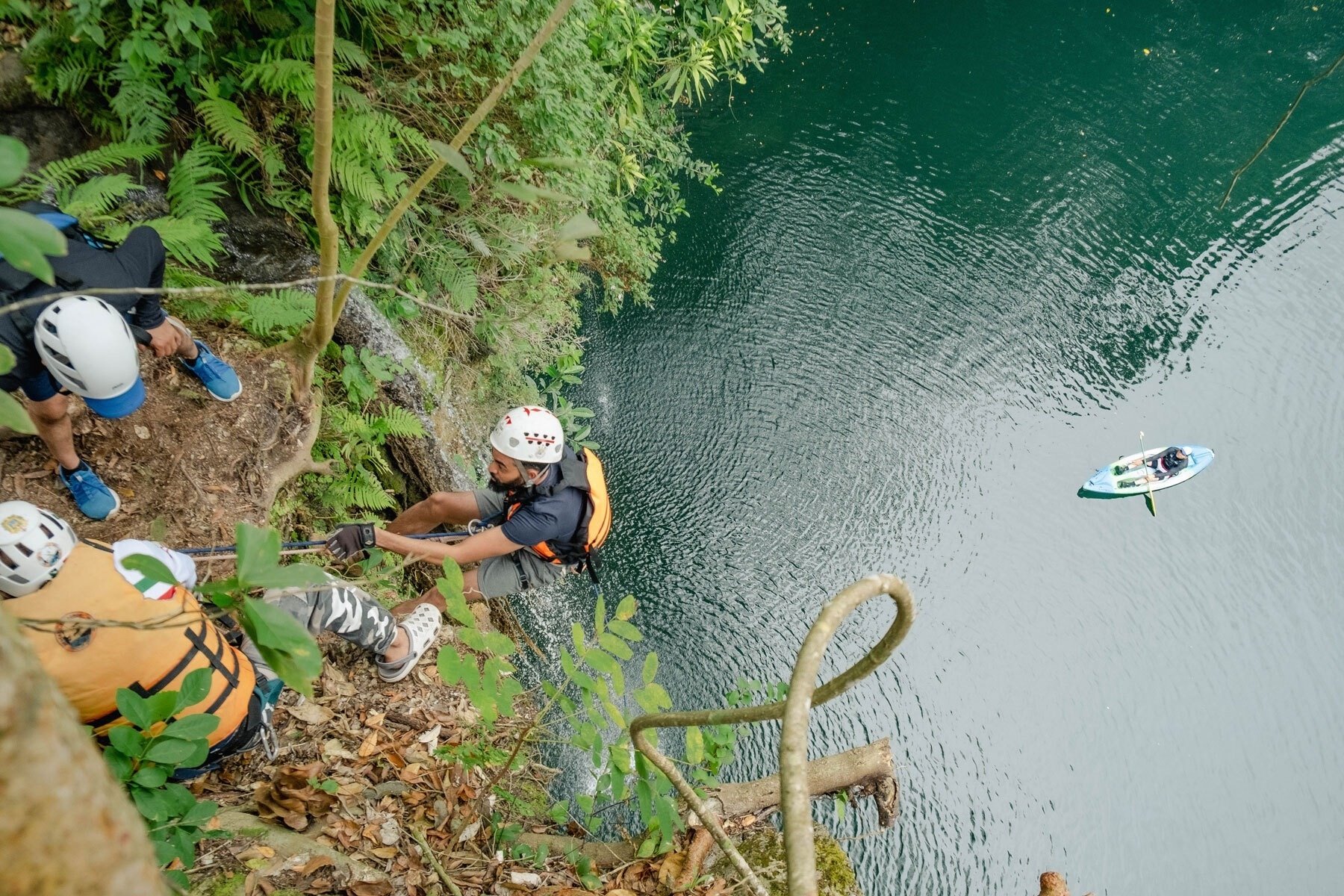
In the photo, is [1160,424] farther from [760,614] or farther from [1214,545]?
[760,614]

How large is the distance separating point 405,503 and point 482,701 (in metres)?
3.72

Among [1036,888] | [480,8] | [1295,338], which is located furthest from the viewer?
[1295,338]

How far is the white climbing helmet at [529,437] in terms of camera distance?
15.0 ft

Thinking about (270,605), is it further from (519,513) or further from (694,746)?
(519,513)

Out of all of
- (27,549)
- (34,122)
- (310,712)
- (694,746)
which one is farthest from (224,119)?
(694,746)

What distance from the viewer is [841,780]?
13.8ft

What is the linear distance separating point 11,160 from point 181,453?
3.70 meters

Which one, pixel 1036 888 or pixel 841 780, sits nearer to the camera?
pixel 841 780

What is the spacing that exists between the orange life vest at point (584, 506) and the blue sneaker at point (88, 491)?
7.03 ft

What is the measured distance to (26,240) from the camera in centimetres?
115

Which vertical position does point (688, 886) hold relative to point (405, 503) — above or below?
below

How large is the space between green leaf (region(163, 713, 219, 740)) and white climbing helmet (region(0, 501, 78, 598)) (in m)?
1.00

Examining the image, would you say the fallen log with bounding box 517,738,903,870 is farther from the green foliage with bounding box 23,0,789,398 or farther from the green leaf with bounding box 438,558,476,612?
the green foliage with bounding box 23,0,789,398

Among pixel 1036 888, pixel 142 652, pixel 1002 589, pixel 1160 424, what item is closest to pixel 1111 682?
pixel 1002 589
